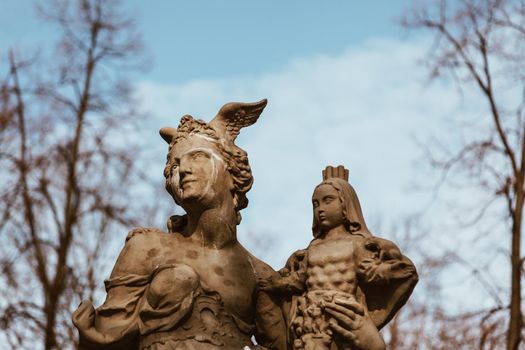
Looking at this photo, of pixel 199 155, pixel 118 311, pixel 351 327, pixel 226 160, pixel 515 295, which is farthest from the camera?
pixel 515 295

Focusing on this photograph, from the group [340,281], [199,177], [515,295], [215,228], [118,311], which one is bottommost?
[118,311]

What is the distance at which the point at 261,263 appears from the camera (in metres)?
8.70

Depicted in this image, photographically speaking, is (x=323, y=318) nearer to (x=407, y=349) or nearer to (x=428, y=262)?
(x=428, y=262)

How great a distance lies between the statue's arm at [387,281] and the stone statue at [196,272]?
660mm

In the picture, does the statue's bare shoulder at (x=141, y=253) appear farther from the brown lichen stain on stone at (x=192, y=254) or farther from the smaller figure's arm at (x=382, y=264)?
the smaller figure's arm at (x=382, y=264)

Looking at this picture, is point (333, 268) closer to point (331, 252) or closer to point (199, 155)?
point (331, 252)

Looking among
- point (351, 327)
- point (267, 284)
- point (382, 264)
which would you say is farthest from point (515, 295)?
point (351, 327)

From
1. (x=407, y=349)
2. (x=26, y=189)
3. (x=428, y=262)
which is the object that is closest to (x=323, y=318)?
(x=428, y=262)

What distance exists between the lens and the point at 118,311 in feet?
26.7

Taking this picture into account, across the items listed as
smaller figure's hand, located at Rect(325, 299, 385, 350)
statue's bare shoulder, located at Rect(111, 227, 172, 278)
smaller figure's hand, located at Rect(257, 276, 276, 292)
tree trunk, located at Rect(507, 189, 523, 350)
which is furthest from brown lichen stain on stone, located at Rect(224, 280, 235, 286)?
tree trunk, located at Rect(507, 189, 523, 350)

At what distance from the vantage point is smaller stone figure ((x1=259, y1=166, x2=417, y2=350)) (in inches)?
307

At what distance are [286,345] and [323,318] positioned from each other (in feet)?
2.00

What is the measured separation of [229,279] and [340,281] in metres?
0.76

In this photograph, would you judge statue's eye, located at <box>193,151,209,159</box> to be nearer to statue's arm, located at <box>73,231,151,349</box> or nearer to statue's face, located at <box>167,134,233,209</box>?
statue's face, located at <box>167,134,233,209</box>
